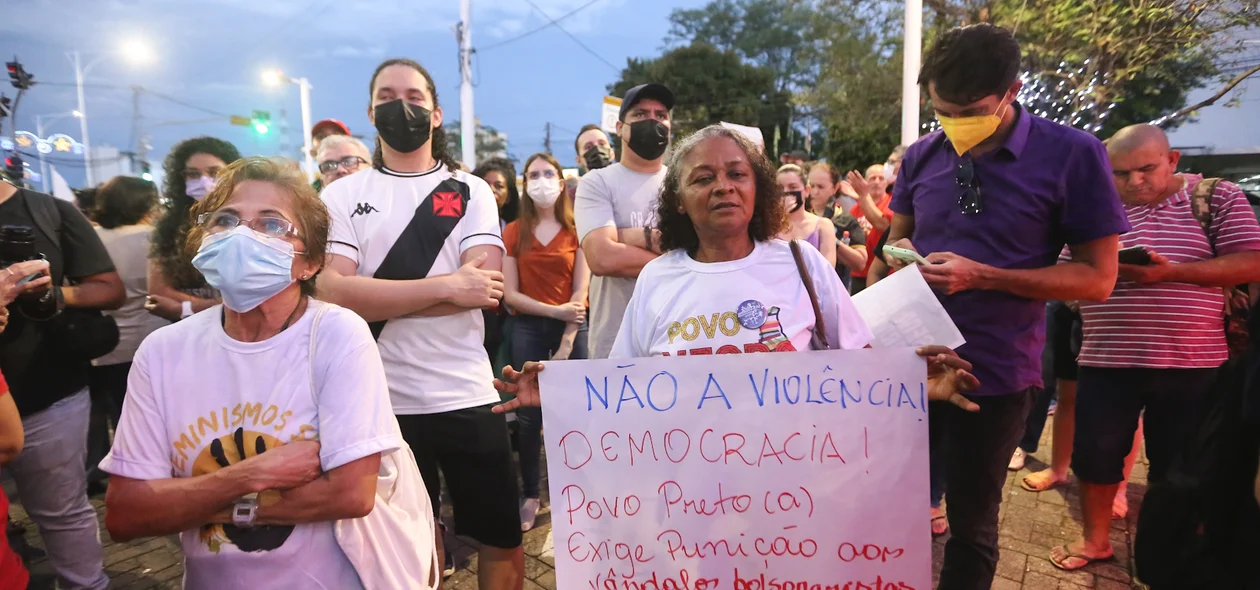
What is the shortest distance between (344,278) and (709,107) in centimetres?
3099

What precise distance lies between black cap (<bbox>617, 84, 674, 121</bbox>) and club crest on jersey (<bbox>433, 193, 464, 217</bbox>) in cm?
104

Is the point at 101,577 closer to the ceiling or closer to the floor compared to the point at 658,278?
closer to the floor

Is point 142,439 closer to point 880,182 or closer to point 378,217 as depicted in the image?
point 378,217

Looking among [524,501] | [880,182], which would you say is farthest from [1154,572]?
[880,182]

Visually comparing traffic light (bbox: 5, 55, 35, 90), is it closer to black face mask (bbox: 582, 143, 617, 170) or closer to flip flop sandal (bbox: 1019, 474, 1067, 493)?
black face mask (bbox: 582, 143, 617, 170)

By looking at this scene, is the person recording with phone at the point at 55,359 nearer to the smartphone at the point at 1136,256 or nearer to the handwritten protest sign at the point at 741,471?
the handwritten protest sign at the point at 741,471

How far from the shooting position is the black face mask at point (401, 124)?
7.68ft

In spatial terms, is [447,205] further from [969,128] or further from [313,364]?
[969,128]

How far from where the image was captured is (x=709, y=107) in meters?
31.3

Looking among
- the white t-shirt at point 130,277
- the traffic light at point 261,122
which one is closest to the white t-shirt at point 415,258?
the white t-shirt at point 130,277

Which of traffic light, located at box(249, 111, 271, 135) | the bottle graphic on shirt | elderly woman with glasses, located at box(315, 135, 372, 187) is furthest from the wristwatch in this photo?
traffic light, located at box(249, 111, 271, 135)

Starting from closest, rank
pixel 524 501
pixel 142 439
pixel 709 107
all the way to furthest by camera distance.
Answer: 1. pixel 142 439
2. pixel 524 501
3. pixel 709 107

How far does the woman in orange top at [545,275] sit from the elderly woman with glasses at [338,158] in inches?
40.7

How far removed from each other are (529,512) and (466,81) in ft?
40.9
